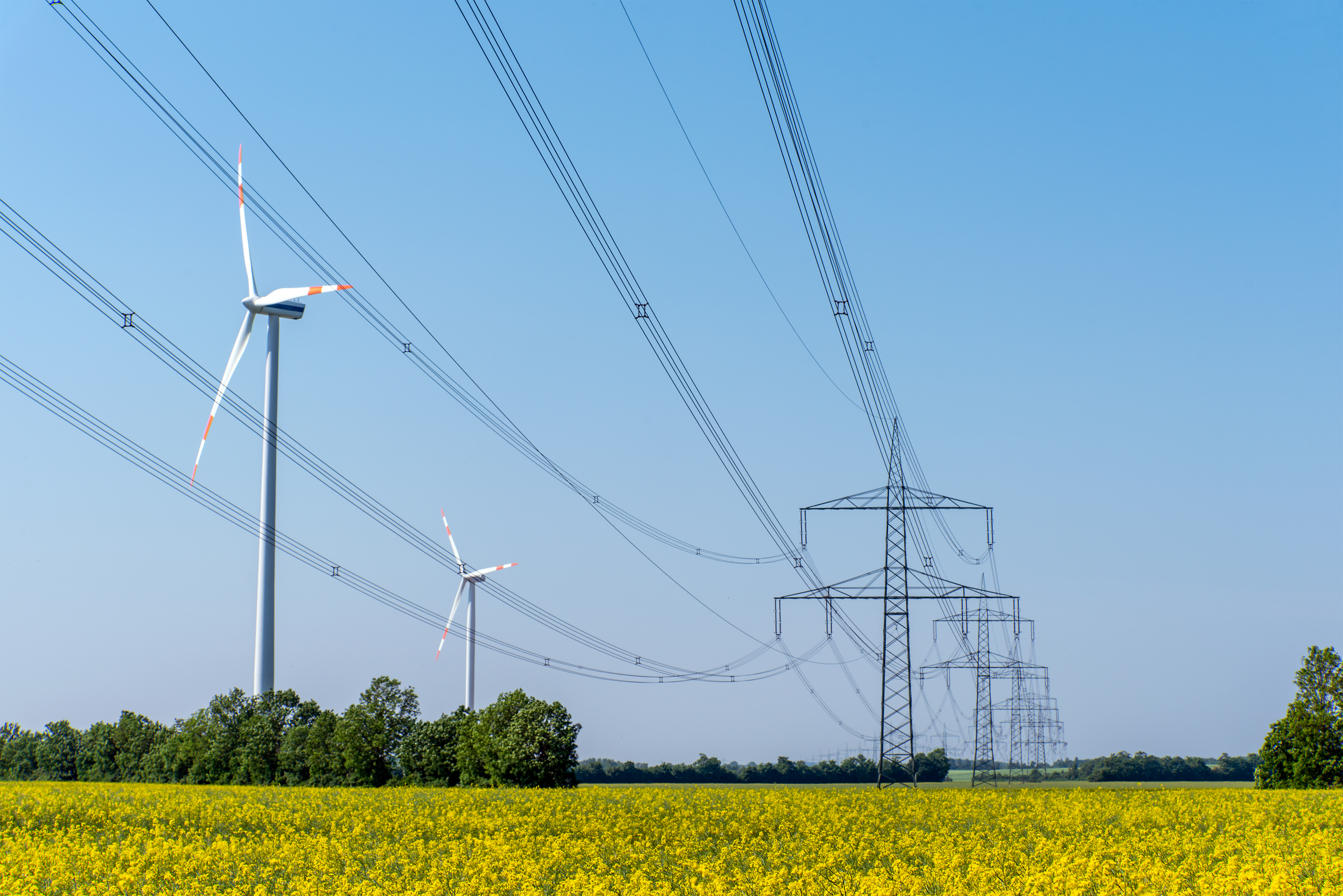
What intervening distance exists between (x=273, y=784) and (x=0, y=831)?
51.8 metres

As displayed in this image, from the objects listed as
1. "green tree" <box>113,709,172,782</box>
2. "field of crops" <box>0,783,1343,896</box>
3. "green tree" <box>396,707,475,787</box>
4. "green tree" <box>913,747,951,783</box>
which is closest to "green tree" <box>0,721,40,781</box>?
"green tree" <box>113,709,172,782</box>

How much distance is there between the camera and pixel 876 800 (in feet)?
137

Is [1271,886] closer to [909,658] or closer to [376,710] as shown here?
[909,658]

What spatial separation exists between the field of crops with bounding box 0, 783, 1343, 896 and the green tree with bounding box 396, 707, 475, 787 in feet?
110

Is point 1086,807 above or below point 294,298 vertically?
below

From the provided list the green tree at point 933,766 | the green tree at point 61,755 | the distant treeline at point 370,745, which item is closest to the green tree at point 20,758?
the green tree at point 61,755

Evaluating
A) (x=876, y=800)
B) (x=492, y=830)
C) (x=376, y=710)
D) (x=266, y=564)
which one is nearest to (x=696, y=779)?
(x=376, y=710)

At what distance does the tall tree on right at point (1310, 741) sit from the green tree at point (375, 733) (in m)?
67.6

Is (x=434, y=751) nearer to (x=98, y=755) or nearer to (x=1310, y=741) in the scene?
(x=98, y=755)

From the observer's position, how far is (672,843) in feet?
102

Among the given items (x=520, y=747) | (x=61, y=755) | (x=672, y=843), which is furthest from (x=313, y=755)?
(x=672, y=843)

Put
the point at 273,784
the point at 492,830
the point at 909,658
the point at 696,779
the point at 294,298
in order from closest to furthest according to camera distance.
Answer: the point at 492,830 < the point at 909,658 < the point at 294,298 < the point at 273,784 < the point at 696,779

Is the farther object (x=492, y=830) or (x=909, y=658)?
(x=909, y=658)

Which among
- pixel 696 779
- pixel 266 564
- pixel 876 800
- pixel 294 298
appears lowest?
pixel 696 779
